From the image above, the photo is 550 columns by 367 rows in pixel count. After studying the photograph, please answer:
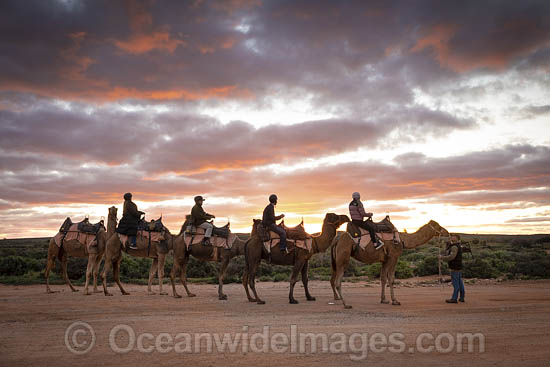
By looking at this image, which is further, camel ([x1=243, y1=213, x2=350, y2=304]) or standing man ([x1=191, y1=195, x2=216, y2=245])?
standing man ([x1=191, y1=195, x2=216, y2=245])

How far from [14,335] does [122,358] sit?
3.70 m

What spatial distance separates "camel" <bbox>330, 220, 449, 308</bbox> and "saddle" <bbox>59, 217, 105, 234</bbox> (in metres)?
10.2

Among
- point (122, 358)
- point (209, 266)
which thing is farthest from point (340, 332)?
point (209, 266)

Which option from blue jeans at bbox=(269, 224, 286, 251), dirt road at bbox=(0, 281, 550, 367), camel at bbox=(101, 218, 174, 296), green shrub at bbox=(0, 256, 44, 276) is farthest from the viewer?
green shrub at bbox=(0, 256, 44, 276)

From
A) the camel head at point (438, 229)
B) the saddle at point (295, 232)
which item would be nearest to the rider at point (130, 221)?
the saddle at point (295, 232)

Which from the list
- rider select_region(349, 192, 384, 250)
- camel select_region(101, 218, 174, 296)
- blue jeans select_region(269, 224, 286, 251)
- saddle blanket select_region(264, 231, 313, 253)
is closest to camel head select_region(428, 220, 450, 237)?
rider select_region(349, 192, 384, 250)

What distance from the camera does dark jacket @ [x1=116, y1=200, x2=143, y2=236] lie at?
18281mm

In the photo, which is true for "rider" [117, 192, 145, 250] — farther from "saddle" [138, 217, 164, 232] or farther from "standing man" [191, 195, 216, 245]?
"standing man" [191, 195, 216, 245]

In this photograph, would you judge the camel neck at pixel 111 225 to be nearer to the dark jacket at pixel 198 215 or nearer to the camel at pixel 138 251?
the camel at pixel 138 251

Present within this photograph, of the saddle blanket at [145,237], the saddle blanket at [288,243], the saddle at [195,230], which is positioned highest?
the saddle at [195,230]

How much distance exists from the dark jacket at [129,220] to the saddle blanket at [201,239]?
218 cm

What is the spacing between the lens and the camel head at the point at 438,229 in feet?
53.9

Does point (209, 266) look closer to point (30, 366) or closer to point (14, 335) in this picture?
point (14, 335)
